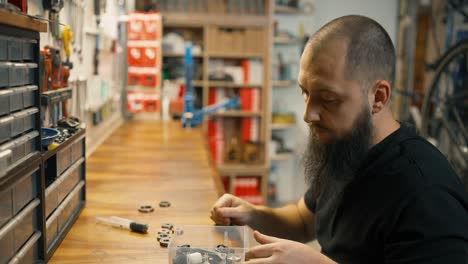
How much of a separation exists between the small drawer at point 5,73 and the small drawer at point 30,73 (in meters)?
0.07

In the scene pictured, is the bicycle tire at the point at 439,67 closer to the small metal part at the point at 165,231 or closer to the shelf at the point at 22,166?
the small metal part at the point at 165,231

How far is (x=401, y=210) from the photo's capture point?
3.58ft

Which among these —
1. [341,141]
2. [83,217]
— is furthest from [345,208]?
[83,217]

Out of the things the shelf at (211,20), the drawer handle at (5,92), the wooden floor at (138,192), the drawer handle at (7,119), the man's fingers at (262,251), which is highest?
the shelf at (211,20)

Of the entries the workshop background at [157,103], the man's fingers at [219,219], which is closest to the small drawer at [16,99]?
the workshop background at [157,103]

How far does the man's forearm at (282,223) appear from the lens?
62.6 inches

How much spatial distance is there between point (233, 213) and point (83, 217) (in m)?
0.45

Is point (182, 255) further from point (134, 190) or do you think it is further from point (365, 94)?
point (134, 190)

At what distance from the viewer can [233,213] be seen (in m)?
1.44

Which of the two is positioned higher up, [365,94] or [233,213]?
[365,94]

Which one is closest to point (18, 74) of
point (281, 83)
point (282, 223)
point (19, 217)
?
point (19, 217)

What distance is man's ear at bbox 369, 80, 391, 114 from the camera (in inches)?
49.1

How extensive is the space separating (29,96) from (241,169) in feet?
13.4

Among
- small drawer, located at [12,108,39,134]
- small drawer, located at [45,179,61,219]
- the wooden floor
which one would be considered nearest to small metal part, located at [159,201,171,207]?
the wooden floor
